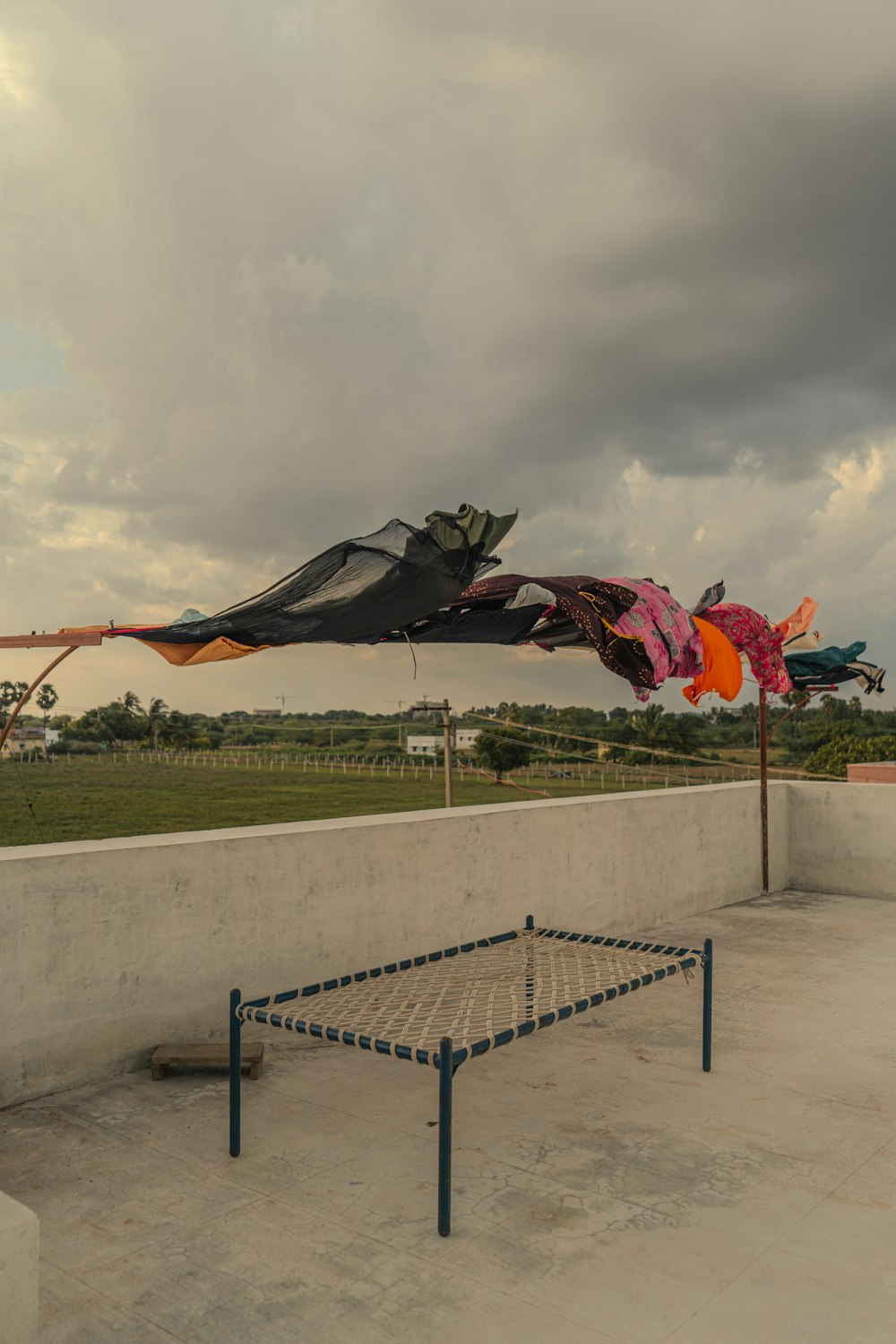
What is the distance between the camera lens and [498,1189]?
2629 millimetres

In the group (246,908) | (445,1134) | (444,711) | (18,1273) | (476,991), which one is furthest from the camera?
(444,711)

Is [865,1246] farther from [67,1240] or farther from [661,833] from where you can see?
[661,833]

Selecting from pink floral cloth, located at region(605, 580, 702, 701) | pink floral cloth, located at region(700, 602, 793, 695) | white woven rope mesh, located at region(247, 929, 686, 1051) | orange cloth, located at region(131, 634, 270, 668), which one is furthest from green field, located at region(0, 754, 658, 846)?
orange cloth, located at region(131, 634, 270, 668)

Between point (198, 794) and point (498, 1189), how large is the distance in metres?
61.2

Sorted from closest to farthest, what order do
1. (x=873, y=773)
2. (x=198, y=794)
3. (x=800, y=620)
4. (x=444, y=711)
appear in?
(x=800, y=620)
(x=873, y=773)
(x=444, y=711)
(x=198, y=794)

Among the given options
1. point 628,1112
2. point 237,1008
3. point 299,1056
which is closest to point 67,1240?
point 237,1008

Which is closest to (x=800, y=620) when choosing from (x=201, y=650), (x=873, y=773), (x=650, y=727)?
(x=873, y=773)

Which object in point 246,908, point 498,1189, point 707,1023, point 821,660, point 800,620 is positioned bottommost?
point 498,1189

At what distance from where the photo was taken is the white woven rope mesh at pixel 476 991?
9.20 ft

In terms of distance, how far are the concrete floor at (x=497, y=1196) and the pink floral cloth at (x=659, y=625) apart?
1.79 meters

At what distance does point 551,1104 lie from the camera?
3.27 meters

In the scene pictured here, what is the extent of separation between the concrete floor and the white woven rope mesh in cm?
38

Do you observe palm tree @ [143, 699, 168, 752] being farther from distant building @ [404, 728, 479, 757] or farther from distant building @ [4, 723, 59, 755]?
distant building @ [404, 728, 479, 757]

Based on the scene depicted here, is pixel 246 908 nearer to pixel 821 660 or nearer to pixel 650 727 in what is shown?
pixel 821 660
